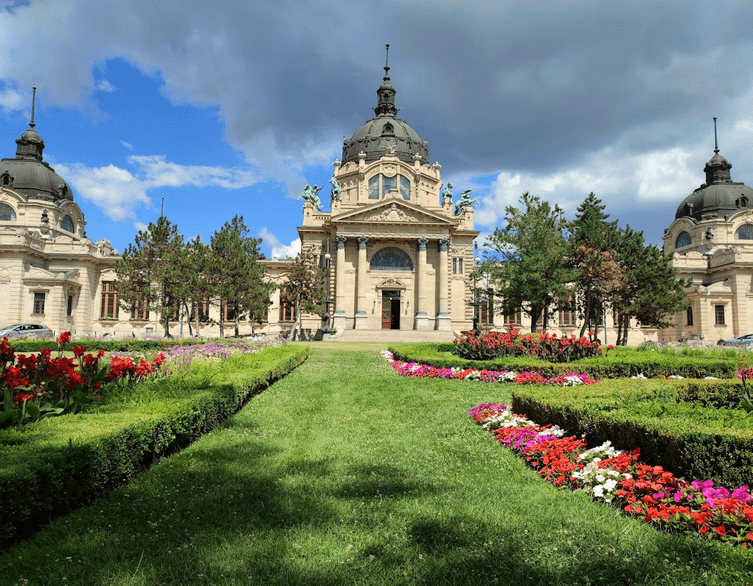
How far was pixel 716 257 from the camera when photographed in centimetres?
4981

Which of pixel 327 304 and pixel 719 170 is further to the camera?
pixel 719 170

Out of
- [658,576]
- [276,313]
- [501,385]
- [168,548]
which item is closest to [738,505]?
[658,576]

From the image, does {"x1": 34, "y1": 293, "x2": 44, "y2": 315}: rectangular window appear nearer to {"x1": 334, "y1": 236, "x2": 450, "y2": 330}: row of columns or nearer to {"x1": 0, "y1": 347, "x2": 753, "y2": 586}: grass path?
{"x1": 334, "y1": 236, "x2": 450, "y2": 330}: row of columns

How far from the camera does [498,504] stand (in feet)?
16.4

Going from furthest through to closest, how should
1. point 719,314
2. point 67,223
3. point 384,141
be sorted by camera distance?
point 67,223 → point 384,141 → point 719,314

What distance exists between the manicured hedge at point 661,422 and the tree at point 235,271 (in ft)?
102

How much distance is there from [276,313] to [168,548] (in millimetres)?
49493

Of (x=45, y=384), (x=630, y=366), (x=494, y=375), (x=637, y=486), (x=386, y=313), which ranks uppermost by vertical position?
(x=386, y=313)

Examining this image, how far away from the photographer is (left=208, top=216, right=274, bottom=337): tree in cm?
3653

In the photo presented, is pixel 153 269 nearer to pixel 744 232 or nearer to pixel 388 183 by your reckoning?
pixel 388 183

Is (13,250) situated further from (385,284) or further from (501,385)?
(501,385)

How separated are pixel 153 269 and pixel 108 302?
56.0ft

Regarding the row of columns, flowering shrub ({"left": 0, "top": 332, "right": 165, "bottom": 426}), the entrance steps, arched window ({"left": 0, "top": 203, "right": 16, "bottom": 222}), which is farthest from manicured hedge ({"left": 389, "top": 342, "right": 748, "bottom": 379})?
arched window ({"left": 0, "top": 203, "right": 16, "bottom": 222})

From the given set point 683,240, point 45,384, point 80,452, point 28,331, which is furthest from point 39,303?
point 683,240
